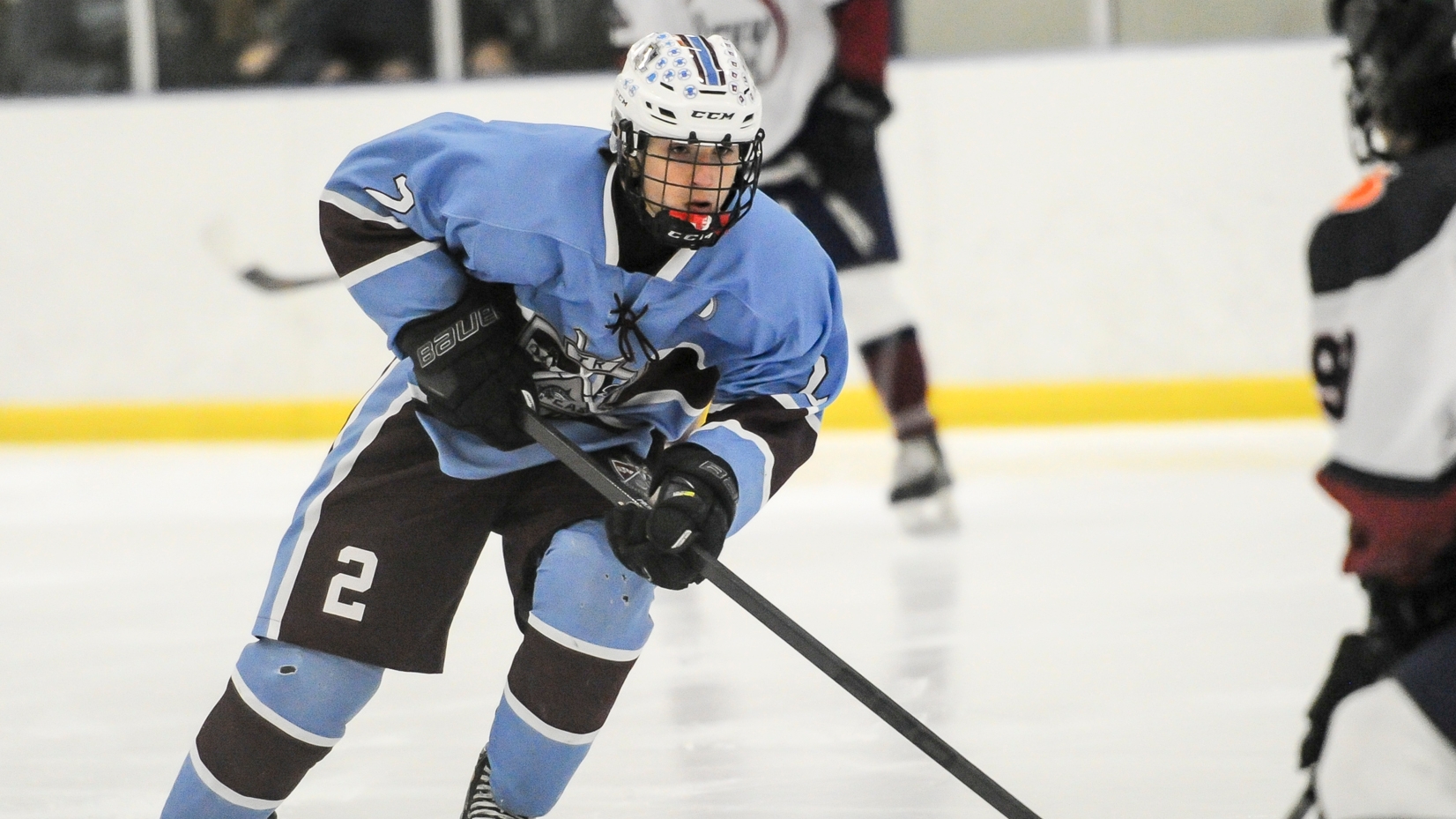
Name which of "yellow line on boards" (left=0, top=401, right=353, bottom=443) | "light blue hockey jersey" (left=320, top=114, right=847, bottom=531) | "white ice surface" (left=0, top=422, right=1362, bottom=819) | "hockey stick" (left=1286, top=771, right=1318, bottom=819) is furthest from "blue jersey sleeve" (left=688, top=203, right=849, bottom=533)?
"yellow line on boards" (left=0, top=401, right=353, bottom=443)

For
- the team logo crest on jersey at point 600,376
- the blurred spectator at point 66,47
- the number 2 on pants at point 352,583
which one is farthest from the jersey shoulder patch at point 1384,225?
the blurred spectator at point 66,47

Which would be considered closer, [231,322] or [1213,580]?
[1213,580]

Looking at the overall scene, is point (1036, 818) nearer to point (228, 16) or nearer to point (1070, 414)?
point (1070, 414)

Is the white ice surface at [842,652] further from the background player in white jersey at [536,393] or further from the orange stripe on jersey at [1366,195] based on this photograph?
the orange stripe on jersey at [1366,195]

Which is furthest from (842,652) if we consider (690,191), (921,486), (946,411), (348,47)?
(348,47)

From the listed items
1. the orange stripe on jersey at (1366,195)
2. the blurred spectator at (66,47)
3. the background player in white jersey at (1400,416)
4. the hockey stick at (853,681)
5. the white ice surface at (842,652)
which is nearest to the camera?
the background player in white jersey at (1400,416)

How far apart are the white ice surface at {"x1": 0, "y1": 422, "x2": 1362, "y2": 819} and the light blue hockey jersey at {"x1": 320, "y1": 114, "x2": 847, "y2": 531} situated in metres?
0.46

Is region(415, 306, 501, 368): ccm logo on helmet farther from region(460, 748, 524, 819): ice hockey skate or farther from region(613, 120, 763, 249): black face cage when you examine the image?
region(460, 748, 524, 819): ice hockey skate

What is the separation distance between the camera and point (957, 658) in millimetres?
2785

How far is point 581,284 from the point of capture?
180 cm

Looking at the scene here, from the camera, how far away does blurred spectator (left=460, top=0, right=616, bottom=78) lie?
18.0 feet

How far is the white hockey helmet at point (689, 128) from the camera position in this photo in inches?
67.9

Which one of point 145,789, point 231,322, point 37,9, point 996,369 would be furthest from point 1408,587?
point 37,9

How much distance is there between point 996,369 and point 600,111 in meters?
1.26
